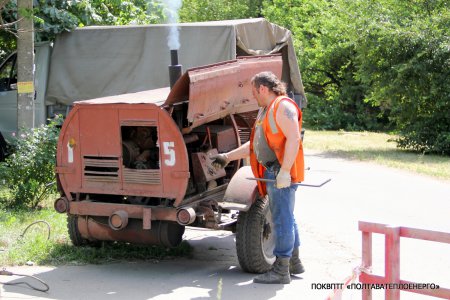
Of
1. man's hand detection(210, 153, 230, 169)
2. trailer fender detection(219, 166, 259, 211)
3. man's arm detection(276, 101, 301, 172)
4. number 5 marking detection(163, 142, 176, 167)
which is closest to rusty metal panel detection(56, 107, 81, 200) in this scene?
number 5 marking detection(163, 142, 176, 167)

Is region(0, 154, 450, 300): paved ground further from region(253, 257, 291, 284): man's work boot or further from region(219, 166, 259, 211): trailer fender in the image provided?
region(219, 166, 259, 211): trailer fender

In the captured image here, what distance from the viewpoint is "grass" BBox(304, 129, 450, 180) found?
579 inches

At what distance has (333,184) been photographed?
41.6 feet

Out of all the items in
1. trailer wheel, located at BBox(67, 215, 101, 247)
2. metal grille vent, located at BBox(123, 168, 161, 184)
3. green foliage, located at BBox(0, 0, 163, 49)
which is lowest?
trailer wheel, located at BBox(67, 215, 101, 247)

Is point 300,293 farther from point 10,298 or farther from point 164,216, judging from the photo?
point 10,298

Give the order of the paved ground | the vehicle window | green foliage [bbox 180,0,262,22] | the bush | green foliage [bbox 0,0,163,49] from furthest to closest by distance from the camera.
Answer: green foliage [bbox 180,0,262,22]
the vehicle window
green foliage [bbox 0,0,163,49]
the bush
the paved ground

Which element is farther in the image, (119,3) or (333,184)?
(119,3)

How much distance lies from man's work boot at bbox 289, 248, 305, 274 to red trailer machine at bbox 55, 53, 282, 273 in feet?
0.69

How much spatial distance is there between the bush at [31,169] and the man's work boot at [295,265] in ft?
13.0

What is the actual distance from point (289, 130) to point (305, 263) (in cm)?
178

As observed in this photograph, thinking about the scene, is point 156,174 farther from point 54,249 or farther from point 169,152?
point 54,249

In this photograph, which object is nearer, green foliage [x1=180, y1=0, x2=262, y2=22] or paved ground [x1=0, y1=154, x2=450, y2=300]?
paved ground [x1=0, y1=154, x2=450, y2=300]

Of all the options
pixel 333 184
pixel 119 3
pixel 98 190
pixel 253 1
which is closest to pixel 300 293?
pixel 98 190

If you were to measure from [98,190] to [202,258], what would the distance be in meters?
1.40
